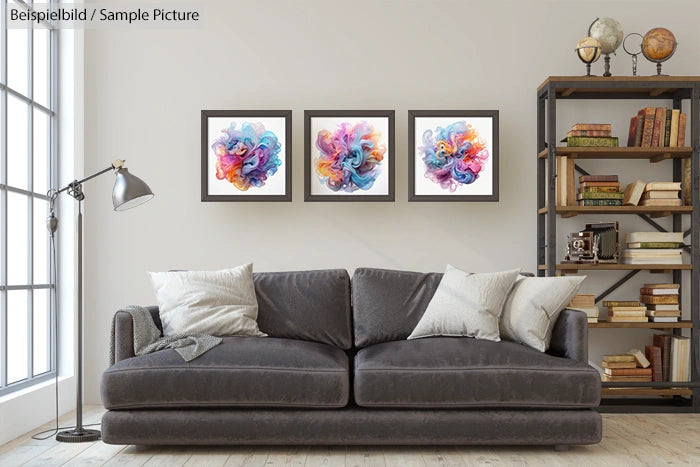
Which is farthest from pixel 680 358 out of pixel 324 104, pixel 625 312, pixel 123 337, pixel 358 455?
pixel 123 337

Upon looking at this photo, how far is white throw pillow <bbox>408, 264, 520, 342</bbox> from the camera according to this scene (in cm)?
416

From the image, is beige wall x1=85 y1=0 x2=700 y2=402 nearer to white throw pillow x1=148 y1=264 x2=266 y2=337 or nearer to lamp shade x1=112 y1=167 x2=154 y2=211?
white throw pillow x1=148 y1=264 x2=266 y2=337

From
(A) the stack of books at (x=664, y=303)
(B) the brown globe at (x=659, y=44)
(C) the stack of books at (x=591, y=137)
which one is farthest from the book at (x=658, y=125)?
(A) the stack of books at (x=664, y=303)

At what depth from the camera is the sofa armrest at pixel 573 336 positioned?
384cm

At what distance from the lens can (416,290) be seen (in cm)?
445

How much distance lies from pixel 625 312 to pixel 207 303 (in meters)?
2.47

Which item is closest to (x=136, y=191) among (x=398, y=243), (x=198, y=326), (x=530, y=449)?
(x=198, y=326)

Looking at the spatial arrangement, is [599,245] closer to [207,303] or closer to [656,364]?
[656,364]

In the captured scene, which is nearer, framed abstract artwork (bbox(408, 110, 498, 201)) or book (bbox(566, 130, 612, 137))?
book (bbox(566, 130, 612, 137))

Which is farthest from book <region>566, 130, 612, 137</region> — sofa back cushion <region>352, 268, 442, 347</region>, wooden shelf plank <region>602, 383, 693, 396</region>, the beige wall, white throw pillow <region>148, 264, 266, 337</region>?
white throw pillow <region>148, 264, 266, 337</region>

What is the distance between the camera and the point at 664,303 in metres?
4.83

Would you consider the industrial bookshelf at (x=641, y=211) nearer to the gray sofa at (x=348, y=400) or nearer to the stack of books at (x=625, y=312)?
the stack of books at (x=625, y=312)

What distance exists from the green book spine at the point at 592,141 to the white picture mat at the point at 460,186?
19.5 inches

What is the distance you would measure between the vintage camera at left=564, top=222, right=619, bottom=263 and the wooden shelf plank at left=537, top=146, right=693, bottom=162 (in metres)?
0.43
